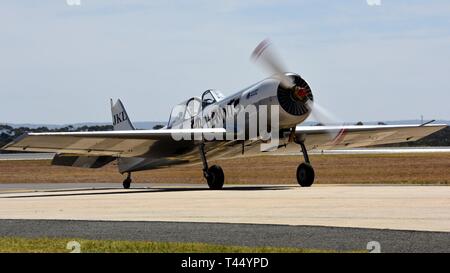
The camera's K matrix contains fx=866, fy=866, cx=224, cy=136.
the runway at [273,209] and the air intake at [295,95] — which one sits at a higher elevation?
the air intake at [295,95]

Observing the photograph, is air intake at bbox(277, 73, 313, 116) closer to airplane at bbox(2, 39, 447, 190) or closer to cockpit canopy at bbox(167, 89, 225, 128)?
airplane at bbox(2, 39, 447, 190)

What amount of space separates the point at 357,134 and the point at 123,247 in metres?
21.0

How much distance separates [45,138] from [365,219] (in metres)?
14.6

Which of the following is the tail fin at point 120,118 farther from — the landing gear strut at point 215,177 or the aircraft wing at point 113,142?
the landing gear strut at point 215,177

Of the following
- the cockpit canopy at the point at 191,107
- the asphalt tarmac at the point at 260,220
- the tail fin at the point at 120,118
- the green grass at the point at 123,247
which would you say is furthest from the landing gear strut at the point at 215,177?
the green grass at the point at 123,247

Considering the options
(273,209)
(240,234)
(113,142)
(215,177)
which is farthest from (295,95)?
(240,234)

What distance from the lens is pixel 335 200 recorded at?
20.9 m

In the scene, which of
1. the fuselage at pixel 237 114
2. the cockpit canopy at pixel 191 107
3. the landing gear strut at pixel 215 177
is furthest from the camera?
the cockpit canopy at pixel 191 107

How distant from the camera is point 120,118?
125 feet

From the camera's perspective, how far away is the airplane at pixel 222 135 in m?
27.8

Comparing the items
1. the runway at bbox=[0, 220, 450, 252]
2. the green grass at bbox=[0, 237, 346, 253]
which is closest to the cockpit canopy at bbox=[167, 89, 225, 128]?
the runway at bbox=[0, 220, 450, 252]

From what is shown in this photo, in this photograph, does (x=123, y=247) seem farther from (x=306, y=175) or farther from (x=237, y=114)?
(x=306, y=175)

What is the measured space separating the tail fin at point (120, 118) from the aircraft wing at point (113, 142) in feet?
14.5

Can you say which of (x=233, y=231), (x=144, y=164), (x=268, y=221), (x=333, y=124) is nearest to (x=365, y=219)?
(x=268, y=221)
